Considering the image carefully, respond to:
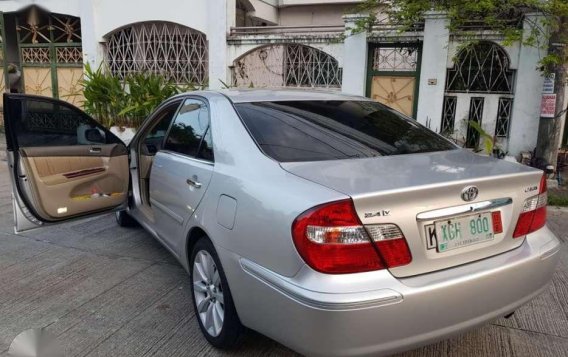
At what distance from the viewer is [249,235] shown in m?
2.27

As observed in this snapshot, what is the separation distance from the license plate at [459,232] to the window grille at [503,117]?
19.1 feet

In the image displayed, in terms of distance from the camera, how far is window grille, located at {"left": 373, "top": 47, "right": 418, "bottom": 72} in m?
7.87

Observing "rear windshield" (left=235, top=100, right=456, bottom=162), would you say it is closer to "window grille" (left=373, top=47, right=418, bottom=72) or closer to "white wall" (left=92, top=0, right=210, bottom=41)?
"window grille" (left=373, top=47, right=418, bottom=72)

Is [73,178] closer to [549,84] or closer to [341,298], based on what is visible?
[341,298]

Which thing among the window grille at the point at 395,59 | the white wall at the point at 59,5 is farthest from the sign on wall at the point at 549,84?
the white wall at the point at 59,5

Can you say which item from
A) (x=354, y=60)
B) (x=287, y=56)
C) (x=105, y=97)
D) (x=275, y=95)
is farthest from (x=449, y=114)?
(x=105, y=97)

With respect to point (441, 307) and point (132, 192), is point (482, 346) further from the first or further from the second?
point (132, 192)

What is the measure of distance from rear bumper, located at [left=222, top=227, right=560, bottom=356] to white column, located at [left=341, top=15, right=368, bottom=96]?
5998 millimetres

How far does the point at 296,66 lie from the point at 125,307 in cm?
614

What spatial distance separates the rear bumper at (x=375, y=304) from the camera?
193cm

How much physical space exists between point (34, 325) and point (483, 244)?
272 centimetres

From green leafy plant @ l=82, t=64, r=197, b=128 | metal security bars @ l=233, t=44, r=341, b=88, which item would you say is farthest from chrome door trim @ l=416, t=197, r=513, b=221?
green leafy plant @ l=82, t=64, r=197, b=128

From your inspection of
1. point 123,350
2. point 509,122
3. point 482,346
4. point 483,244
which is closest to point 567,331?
point 482,346

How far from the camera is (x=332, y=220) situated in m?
1.98
